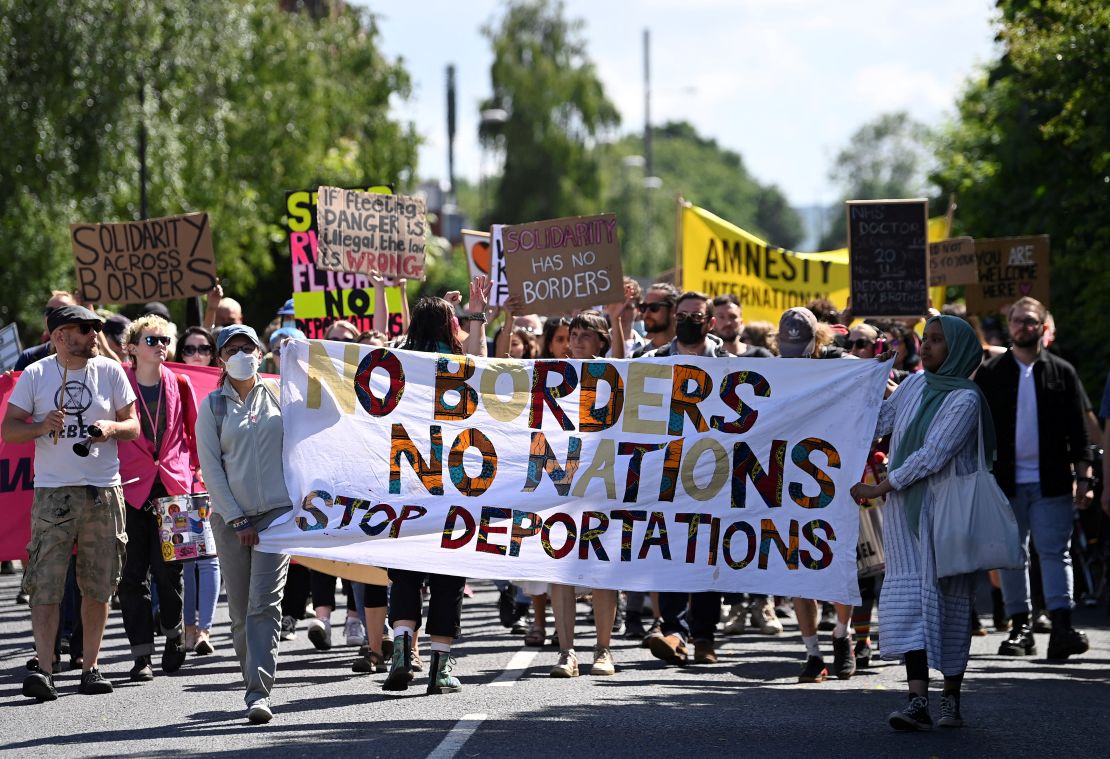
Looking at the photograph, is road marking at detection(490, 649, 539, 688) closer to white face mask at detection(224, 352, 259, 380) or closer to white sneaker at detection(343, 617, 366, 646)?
white sneaker at detection(343, 617, 366, 646)

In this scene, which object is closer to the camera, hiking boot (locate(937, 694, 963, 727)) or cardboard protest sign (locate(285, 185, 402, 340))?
hiking boot (locate(937, 694, 963, 727))

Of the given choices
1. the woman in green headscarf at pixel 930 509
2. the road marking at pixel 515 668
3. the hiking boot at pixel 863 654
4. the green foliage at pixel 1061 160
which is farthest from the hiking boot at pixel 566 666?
the green foliage at pixel 1061 160

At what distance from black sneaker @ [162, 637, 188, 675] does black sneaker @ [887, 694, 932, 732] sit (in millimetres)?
4320

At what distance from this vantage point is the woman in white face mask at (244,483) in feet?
29.6

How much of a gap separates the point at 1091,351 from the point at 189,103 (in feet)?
59.6

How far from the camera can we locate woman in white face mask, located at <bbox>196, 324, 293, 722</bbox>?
9.02 m

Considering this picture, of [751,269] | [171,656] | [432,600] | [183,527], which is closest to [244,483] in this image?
[432,600]

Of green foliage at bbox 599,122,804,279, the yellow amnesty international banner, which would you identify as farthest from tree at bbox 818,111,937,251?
the yellow amnesty international banner

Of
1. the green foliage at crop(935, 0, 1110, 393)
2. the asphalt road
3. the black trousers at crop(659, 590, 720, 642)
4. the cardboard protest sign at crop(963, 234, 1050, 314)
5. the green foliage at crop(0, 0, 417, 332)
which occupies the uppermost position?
the green foliage at crop(0, 0, 417, 332)

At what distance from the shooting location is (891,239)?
570 inches

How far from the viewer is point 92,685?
9.88 metres

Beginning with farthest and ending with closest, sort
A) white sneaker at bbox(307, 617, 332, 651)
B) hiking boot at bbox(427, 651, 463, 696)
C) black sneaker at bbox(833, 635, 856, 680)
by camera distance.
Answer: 1. white sneaker at bbox(307, 617, 332, 651)
2. black sneaker at bbox(833, 635, 856, 680)
3. hiking boot at bbox(427, 651, 463, 696)

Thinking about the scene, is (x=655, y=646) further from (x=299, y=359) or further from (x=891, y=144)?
(x=891, y=144)

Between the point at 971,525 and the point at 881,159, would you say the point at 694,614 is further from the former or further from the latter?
the point at 881,159
